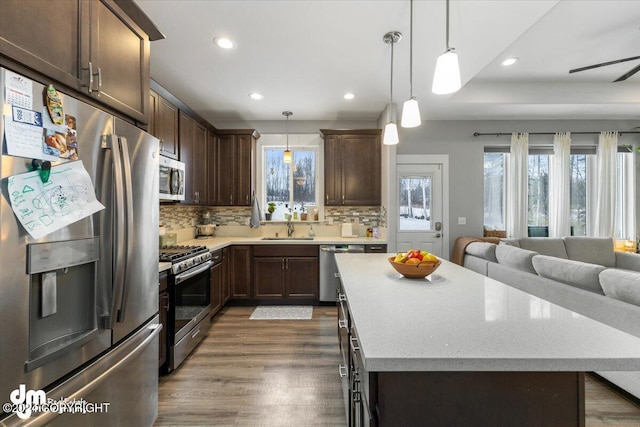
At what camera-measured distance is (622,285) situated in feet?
5.84

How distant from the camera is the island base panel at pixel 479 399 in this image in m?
0.83

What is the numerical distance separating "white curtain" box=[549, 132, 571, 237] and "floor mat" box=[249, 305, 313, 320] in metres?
4.13

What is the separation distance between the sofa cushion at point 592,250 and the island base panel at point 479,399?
Answer: 13.5 ft

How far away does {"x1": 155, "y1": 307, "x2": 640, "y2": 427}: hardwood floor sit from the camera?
1771 millimetres

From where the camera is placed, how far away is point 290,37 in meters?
2.30

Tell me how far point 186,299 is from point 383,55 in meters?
2.87

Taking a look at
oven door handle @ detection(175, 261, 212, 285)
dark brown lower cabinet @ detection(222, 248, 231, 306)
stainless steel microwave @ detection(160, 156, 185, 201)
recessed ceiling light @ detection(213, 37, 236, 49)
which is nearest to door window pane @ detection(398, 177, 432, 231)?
dark brown lower cabinet @ detection(222, 248, 231, 306)

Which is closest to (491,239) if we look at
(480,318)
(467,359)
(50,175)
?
(480,318)

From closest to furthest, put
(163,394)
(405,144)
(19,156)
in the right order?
1. (19,156)
2. (163,394)
3. (405,144)

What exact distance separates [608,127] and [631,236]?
1.85 metres

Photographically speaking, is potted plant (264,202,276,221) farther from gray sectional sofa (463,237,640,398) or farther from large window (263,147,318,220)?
gray sectional sofa (463,237,640,398)

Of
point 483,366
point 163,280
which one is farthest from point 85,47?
point 483,366

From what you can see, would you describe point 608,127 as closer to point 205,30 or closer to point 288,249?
point 288,249

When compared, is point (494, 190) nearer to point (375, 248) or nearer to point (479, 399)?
point (375, 248)
